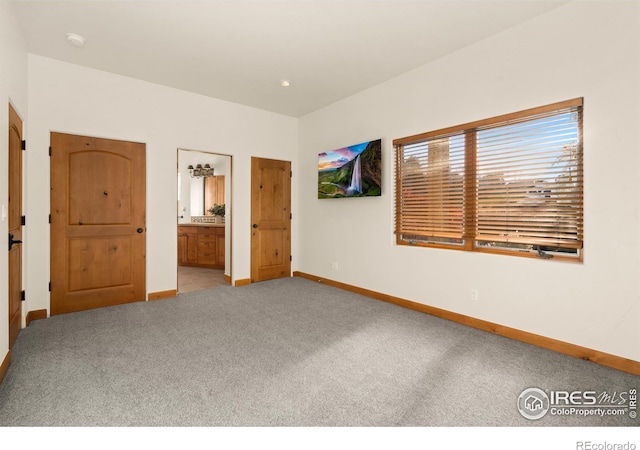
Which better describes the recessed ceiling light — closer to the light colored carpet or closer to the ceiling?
the ceiling

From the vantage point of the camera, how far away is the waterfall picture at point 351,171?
4.24 m

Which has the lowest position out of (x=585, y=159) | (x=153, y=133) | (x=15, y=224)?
(x=15, y=224)

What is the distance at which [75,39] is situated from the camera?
10.2 ft

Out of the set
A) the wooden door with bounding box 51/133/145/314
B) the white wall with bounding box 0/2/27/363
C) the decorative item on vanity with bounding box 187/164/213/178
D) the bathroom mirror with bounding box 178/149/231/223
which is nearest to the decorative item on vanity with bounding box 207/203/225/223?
the bathroom mirror with bounding box 178/149/231/223

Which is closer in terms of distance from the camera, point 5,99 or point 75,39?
point 5,99

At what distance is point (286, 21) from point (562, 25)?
238 cm

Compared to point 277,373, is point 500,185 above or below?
above

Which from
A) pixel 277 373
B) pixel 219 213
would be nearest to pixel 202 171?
pixel 219 213

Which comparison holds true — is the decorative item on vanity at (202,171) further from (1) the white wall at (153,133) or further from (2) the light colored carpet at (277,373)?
(2) the light colored carpet at (277,373)

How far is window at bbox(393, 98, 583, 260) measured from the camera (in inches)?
105

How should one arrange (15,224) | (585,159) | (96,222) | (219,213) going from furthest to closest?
(219,213) → (96,222) → (15,224) → (585,159)

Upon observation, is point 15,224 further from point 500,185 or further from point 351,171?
point 500,185

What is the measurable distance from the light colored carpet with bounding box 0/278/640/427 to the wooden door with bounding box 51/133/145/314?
0.40 meters

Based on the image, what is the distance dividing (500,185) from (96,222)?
15.1ft
